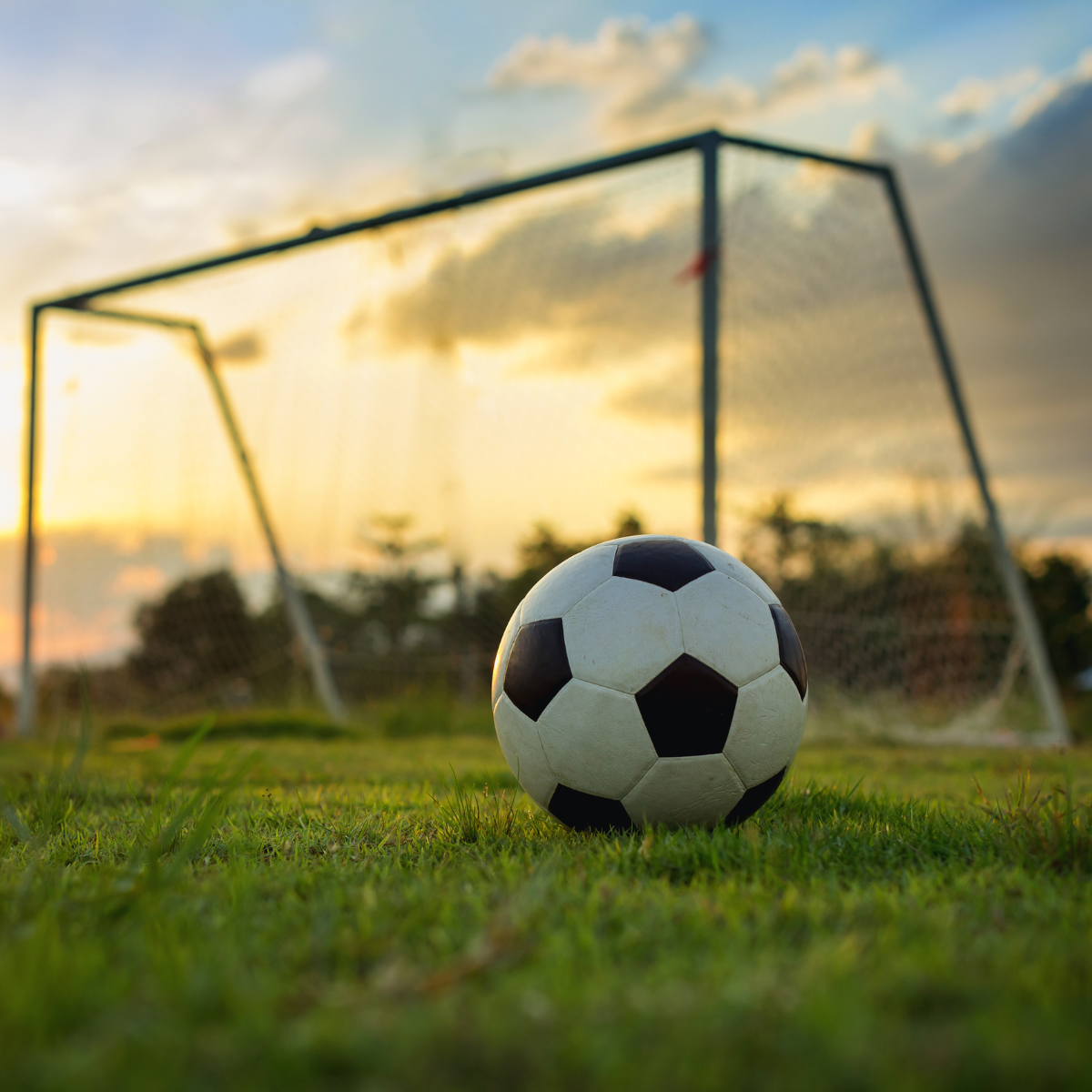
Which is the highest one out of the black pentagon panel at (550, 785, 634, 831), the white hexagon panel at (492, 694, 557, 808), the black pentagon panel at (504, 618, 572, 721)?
the black pentagon panel at (504, 618, 572, 721)

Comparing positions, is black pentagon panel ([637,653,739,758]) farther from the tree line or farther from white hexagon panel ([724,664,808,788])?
the tree line

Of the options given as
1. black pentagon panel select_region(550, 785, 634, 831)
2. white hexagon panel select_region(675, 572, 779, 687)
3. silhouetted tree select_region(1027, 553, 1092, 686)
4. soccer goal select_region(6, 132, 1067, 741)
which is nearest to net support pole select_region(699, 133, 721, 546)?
soccer goal select_region(6, 132, 1067, 741)

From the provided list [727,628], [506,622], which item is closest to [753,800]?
[727,628]

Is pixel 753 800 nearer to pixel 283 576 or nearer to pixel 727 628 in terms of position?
pixel 727 628

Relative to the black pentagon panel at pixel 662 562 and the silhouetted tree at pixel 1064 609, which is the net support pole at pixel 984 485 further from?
the black pentagon panel at pixel 662 562

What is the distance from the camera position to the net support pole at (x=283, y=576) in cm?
970

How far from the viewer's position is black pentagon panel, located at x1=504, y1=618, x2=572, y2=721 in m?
2.47

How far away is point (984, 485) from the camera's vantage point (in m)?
8.38

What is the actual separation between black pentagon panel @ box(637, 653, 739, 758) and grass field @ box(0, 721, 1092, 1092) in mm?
246

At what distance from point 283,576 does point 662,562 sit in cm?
807

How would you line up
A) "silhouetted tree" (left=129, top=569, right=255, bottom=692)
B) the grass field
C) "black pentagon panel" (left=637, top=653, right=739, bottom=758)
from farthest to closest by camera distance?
"silhouetted tree" (left=129, top=569, right=255, bottom=692)
"black pentagon panel" (left=637, top=653, right=739, bottom=758)
the grass field

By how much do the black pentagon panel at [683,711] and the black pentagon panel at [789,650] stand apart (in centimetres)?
31

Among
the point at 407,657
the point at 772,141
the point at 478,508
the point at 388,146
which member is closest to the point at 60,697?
the point at 407,657

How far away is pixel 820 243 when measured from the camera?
8.66m
